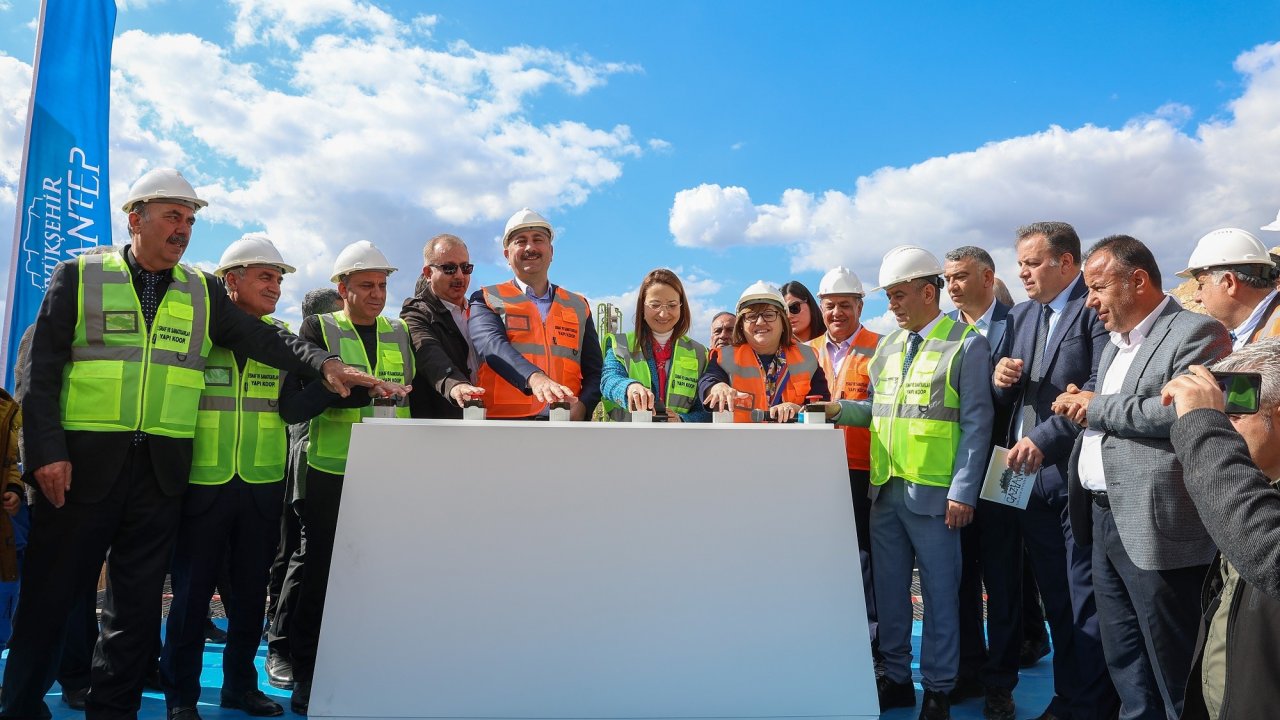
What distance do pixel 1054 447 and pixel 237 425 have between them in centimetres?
360

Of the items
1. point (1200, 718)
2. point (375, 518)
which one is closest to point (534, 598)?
point (375, 518)

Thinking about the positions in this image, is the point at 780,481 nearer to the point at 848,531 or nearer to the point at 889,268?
the point at 848,531

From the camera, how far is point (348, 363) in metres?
3.93

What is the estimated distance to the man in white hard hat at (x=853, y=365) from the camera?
4250 millimetres

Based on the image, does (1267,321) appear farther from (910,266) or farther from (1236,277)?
(910,266)

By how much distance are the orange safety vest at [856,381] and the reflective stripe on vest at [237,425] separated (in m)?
2.84

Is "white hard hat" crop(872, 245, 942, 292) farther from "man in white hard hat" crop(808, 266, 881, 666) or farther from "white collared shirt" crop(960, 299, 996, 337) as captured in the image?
"white collared shirt" crop(960, 299, 996, 337)

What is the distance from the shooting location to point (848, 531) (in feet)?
8.18

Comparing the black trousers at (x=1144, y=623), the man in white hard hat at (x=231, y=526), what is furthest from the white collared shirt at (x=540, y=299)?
the black trousers at (x=1144, y=623)

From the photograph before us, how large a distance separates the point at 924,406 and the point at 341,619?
255 centimetres

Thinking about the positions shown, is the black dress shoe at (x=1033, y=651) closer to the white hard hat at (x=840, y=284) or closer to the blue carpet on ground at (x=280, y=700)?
the blue carpet on ground at (x=280, y=700)

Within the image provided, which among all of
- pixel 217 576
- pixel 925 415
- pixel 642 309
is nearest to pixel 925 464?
pixel 925 415

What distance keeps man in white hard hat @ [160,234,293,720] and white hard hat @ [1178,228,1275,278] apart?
4328 millimetres

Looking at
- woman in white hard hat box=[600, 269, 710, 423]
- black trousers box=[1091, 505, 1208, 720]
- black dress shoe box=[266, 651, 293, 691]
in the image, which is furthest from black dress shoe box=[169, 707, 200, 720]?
black trousers box=[1091, 505, 1208, 720]
